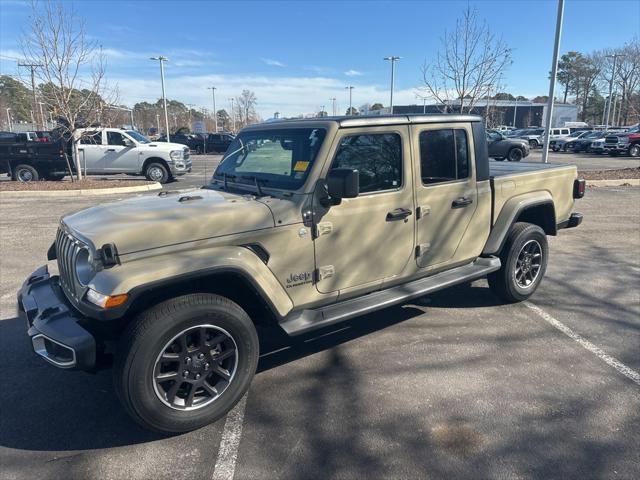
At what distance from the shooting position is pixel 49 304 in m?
3.08

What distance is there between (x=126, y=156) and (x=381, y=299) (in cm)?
1458

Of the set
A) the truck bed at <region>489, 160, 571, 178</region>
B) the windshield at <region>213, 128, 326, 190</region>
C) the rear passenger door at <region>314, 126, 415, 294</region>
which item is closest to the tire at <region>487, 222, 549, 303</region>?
the truck bed at <region>489, 160, 571, 178</region>

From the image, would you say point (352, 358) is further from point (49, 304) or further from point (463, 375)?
point (49, 304)

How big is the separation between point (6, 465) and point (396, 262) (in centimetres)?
297

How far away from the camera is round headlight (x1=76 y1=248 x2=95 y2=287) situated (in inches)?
108

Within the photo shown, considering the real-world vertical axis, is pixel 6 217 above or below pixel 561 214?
below

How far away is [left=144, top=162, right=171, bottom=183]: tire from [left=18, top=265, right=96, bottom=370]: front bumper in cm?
1352

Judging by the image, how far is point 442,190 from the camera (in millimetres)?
4078

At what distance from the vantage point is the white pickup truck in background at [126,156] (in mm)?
15906

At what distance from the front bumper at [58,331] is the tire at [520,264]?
3.92 m

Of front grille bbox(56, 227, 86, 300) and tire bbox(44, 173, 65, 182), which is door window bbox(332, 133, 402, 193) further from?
tire bbox(44, 173, 65, 182)

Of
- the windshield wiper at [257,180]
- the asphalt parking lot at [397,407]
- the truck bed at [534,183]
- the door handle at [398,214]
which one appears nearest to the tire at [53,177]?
the asphalt parking lot at [397,407]

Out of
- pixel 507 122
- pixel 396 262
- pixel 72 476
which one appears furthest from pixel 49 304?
pixel 507 122

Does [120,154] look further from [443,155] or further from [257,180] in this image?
[443,155]
